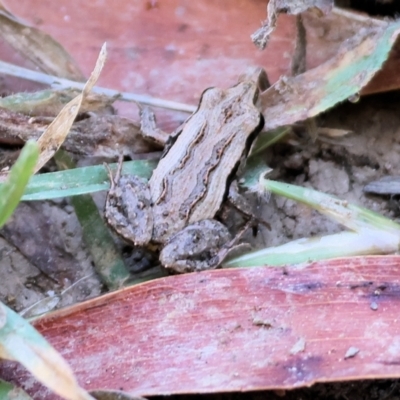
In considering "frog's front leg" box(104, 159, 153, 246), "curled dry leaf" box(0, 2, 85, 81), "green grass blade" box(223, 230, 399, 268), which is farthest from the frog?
"curled dry leaf" box(0, 2, 85, 81)

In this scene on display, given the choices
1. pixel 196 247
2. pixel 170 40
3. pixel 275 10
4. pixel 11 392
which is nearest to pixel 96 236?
pixel 196 247

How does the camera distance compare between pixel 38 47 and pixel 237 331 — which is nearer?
pixel 237 331

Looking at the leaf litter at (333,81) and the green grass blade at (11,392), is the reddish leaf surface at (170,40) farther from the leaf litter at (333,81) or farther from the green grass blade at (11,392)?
the green grass blade at (11,392)

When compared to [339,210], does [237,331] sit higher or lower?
lower

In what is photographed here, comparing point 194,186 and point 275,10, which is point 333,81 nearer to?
point 275,10

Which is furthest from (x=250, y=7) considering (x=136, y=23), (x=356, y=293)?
→ (x=356, y=293)

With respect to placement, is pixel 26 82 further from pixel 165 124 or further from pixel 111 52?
pixel 165 124
